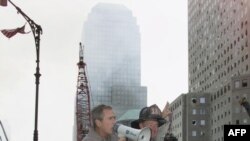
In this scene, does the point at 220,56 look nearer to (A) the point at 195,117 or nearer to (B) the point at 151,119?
(A) the point at 195,117

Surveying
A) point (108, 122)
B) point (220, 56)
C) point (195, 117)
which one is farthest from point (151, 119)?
point (220, 56)

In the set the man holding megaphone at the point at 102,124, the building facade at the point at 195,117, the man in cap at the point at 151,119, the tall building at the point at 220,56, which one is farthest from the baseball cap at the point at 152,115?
the building facade at the point at 195,117

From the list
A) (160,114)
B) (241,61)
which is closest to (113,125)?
(160,114)

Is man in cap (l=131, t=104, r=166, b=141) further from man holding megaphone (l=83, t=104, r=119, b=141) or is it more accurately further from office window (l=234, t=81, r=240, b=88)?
office window (l=234, t=81, r=240, b=88)

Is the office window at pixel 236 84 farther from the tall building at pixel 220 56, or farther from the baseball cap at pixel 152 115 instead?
the baseball cap at pixel 152 115

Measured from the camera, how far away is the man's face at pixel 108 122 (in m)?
9.41

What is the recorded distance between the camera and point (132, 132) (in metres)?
10.1

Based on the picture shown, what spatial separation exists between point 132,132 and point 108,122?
75 cm

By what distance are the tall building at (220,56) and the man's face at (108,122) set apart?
12322 cm

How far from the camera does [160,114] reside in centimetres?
1102

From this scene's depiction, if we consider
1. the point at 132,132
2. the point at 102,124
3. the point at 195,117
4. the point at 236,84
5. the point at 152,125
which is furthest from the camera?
the point at 195,117

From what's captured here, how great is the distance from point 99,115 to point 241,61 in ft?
455

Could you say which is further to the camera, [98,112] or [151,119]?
[151,119]

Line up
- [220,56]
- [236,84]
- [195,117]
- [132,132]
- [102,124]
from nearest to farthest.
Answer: [102,124] < [132,132] < [236,84] < [195,117] < [220,56]
